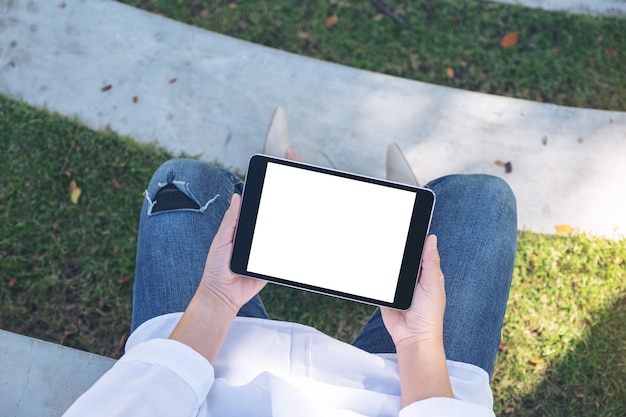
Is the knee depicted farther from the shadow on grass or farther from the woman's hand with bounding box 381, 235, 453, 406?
the shadow on grass

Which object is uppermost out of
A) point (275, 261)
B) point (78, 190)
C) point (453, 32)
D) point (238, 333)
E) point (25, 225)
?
point (453, 32)

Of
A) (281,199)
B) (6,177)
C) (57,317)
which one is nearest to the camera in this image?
(281,199)

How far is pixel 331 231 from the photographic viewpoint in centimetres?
156

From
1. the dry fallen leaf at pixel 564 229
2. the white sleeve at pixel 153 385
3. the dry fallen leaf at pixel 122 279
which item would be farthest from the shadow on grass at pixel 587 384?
the dry fallen leaf at pixel 122 279

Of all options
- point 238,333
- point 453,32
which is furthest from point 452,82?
point 238,333

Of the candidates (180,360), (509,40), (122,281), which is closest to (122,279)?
(122,281)

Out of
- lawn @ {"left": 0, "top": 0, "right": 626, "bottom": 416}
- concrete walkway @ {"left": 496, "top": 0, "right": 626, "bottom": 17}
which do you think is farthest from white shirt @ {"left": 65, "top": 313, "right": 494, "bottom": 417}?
concrete walkway @ {"left": 496, "top": 0, "right": 626, "bottom": 17}

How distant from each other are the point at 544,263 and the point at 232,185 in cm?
158

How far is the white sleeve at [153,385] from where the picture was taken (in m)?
1.26

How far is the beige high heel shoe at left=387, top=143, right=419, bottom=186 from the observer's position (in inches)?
96.1

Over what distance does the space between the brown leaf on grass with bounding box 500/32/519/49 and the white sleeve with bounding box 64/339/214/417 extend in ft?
7.85

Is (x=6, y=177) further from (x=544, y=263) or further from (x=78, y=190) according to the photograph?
(x=544, y=263)

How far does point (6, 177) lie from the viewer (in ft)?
8.83

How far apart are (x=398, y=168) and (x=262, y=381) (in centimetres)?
135
